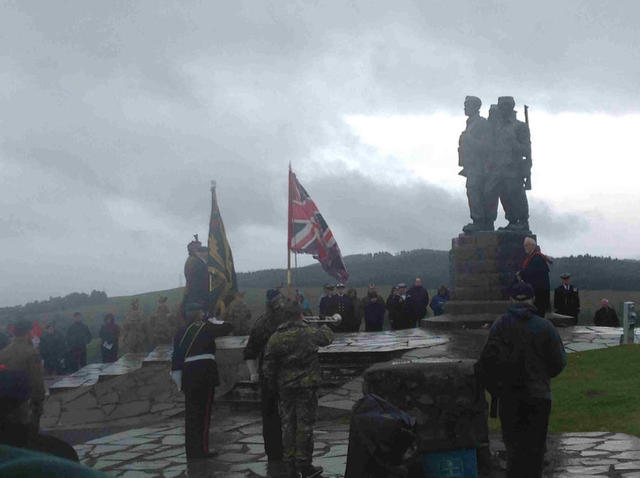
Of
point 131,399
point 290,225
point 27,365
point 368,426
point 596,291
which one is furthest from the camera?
point 596,291

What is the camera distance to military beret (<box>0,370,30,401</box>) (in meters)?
2.92

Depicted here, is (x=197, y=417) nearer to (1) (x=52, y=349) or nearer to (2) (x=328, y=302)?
(2) (x=328, y=302)

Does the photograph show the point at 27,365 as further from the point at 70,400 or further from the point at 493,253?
the point at 493,253

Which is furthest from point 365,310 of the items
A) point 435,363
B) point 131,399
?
point 435,363

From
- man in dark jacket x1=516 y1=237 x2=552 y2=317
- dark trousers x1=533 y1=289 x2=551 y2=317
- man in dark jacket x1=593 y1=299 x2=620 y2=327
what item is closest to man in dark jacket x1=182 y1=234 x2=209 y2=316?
man in dark jacket x1=516 y1=237 x2=552 y2=317

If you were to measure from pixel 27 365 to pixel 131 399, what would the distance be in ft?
21.6

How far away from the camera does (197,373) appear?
962 cm

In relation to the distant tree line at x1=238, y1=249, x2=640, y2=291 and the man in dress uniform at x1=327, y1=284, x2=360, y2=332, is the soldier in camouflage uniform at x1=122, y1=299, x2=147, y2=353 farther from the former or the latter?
the distant tree line at x1=238, y1=249, x2=640, y2=291

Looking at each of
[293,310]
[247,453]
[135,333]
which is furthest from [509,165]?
[293,310]

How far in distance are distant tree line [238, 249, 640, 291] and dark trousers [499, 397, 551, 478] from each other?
23.3m

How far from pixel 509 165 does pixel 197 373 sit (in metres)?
12.6

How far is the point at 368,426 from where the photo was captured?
5.80 meters

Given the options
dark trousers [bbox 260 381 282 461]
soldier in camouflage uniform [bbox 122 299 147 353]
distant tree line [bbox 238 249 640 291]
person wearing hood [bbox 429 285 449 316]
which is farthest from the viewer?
distant tree line [bbox 238 249 640 291]

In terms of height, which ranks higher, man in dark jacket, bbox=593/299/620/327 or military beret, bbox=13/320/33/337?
military beret, bbox=13/320/33/337
